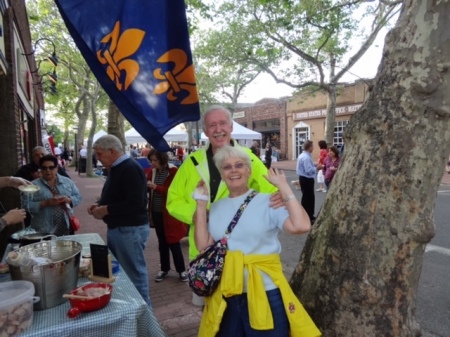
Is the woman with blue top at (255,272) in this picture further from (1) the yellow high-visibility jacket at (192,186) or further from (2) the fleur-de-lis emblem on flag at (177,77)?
(2) the fleur-de-lis emblem on flag at (177,77)

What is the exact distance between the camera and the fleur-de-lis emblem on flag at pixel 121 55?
2.42 meters

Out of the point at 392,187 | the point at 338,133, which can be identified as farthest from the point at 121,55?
the point at 338,133

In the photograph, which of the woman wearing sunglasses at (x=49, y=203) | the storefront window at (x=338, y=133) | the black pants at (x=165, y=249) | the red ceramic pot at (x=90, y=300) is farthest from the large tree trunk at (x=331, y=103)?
the red ceramic pot at (x=90, y=300)

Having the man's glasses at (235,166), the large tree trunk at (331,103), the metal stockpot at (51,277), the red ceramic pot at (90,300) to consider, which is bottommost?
the red ceramic pot at (90,300)

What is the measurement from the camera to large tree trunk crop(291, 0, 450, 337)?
1954 millimetres

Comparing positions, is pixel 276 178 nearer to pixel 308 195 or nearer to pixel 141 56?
pixel 141 56

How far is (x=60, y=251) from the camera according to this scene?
235cm

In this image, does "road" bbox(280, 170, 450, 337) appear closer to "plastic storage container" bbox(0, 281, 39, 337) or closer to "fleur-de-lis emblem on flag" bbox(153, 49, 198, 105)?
"fleur-de-lis emblem on flag" bbox(153, 49, 198, 105)

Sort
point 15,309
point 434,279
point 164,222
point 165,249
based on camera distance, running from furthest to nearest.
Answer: point 165,249, point 164,222, point 434,279, point 15,309

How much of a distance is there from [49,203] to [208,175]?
2301mm

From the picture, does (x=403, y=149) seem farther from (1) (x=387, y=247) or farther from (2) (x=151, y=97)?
(2) (x=151, y=97)

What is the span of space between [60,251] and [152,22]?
1767 millimetres

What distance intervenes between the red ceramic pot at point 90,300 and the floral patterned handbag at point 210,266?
1.59 feet

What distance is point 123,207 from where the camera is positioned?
334cm
